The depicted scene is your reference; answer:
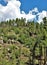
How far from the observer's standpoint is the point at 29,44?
68250 mm

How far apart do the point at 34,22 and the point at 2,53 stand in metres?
27.5

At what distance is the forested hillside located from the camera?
57.2 meters

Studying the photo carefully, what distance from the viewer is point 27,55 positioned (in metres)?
63.2

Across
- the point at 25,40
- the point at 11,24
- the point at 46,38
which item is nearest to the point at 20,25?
the point at 11,24

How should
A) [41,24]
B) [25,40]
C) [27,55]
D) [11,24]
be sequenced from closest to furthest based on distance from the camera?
[27,55] < [25,40] < [41,24] < [11,24]

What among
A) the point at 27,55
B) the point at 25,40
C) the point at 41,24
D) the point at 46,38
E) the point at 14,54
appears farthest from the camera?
the point at 41,24

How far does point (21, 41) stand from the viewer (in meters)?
71.9

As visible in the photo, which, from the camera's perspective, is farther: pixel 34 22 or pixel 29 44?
pixel 34 22

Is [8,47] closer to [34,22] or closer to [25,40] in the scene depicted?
[25,40]

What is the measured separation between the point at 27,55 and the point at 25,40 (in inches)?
379

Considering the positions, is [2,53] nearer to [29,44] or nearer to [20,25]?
[29,44]

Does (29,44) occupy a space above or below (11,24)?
below

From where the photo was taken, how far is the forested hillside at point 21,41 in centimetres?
5717

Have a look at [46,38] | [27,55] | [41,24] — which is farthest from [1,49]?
[41,24]
